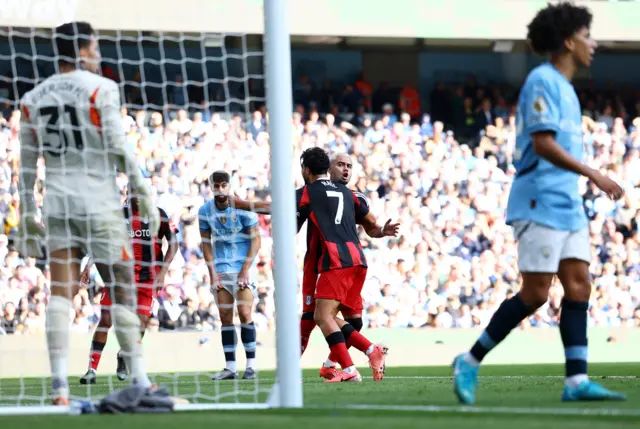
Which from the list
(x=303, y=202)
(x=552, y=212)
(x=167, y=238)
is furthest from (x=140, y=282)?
(x=552, y=212)

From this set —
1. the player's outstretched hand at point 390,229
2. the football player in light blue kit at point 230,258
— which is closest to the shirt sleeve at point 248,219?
the football player in light blue kit at point 230,258

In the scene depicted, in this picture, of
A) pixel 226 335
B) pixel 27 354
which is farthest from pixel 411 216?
pixel 226 335

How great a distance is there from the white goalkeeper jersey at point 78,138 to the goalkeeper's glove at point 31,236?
5.2 inches

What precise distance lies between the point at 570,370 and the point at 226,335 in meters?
Answer: 5.43

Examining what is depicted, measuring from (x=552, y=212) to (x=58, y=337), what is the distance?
2.50 metres

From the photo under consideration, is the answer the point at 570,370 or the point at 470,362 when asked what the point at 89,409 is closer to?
the point at 470,362

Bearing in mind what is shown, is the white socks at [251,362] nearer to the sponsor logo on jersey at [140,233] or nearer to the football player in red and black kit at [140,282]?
the football player in red and black kit at [140,282]

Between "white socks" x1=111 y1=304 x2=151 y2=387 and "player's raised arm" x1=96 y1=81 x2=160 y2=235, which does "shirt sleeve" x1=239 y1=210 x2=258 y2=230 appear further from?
"player's raised arm" x1=96 y1=81 x2=160 y2=235

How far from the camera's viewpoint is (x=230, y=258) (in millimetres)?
10891

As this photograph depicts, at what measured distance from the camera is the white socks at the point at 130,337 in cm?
607

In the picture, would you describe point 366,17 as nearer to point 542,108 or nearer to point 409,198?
point 409,198

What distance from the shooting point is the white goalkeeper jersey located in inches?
233

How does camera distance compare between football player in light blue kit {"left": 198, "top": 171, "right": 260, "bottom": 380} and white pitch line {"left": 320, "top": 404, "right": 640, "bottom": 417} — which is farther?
football player in light blue kit {"left": 198, "top": 171, "right": 260, "bottom": 380}

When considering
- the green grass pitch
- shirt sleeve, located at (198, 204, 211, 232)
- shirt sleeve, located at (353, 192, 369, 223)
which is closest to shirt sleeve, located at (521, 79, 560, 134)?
the green grass pitch
